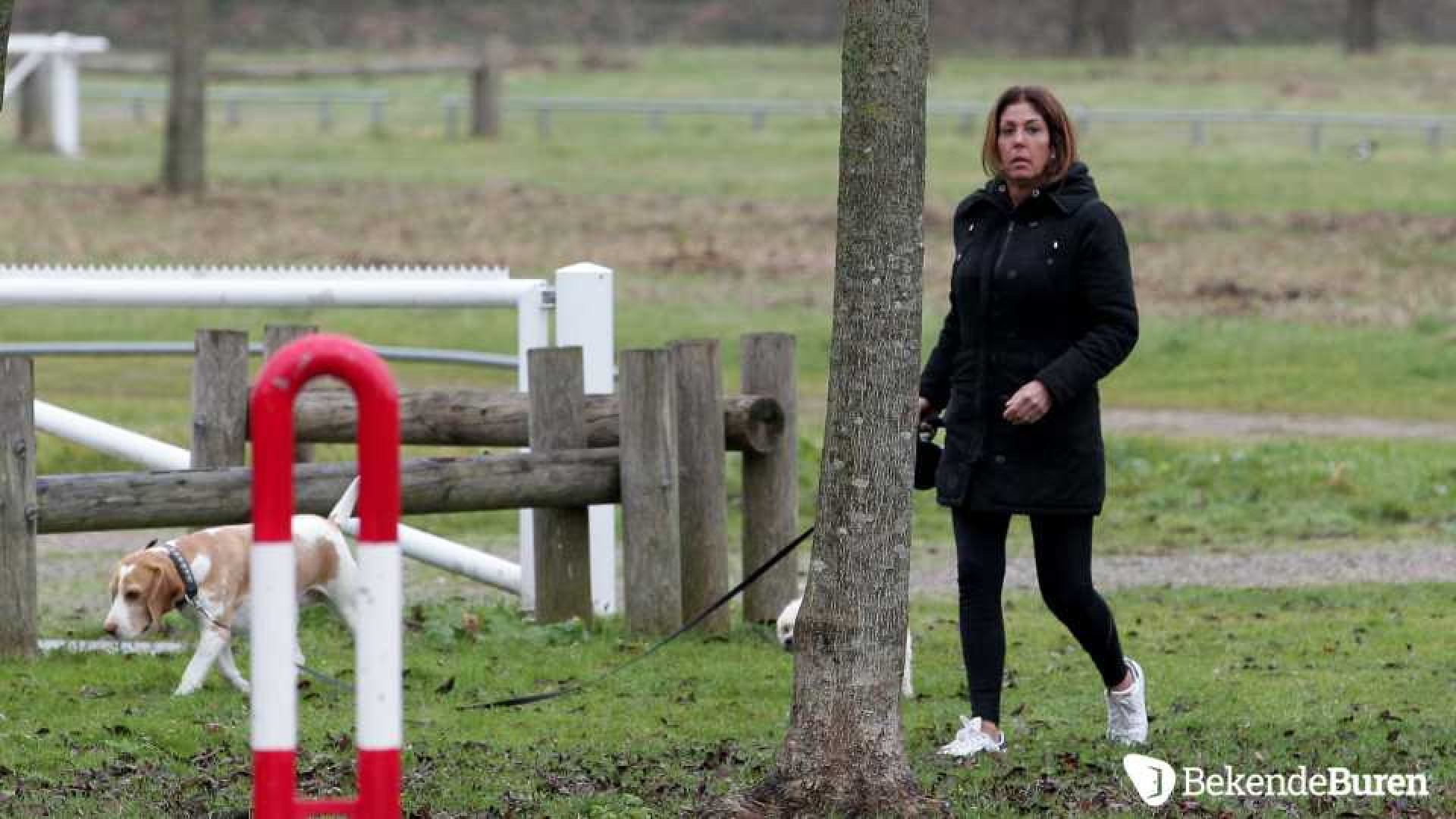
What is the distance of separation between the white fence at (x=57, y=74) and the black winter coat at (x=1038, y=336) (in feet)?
103

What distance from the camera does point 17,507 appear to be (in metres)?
8.23

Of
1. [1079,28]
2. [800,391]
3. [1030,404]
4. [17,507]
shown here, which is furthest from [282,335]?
[1079,28]

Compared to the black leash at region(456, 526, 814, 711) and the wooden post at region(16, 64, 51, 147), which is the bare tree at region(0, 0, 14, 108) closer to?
the black leash at region(456, 526, 814, 711)

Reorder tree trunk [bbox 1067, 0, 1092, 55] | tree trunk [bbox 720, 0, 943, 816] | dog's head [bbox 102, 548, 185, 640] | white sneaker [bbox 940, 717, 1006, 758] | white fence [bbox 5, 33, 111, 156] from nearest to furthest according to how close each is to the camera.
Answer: tree trunk [bbox 720, 0, 943, 816], white sneaker [bbox 940, 717, 1006, 758], dog's head [bbox 102, 548, 185, 640], white fence [bbox 5, 33, 111, 156], tree trunk [bbox 1067, 0, 1092, 55]

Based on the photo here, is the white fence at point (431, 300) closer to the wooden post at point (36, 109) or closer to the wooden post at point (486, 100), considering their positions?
the wooden post at point (36, 109)

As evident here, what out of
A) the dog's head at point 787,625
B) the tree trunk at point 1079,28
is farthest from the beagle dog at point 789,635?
the tree trunk at point 1079,28

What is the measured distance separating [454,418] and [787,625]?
1573 mm

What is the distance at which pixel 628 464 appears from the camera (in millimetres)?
9141

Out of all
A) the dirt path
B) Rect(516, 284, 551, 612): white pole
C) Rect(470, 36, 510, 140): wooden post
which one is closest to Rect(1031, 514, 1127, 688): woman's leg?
Rect(516, 284, 551, 612): white pole

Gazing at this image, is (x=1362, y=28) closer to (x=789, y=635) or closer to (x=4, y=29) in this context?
(x=789, y=635)

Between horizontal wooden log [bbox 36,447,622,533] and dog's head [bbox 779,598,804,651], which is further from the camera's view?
dog's head [bbox 779,598,804,651]

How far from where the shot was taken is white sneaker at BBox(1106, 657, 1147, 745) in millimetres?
7137

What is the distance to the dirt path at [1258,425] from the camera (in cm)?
1548

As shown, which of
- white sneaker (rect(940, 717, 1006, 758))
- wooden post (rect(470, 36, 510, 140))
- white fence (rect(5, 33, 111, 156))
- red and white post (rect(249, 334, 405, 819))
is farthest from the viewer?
wooden post (rect(470, 36, 510, 140))
